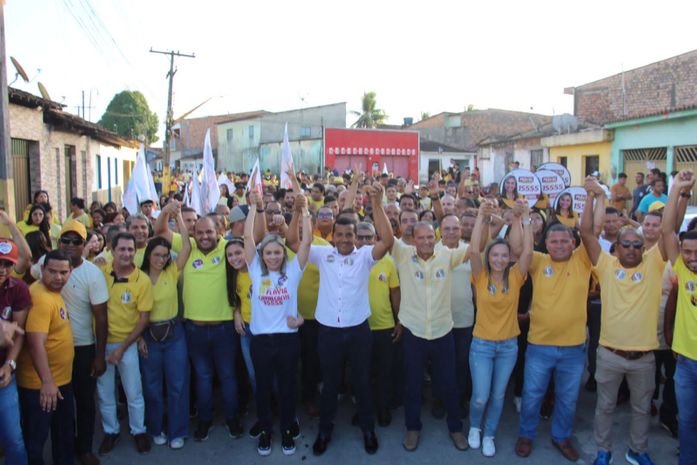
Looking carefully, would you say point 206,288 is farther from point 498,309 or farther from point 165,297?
point 498,309

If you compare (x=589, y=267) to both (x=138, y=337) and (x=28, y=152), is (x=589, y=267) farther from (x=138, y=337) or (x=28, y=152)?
(x=28, y=152)

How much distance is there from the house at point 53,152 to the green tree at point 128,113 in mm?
37080

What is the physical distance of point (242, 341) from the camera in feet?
16.6

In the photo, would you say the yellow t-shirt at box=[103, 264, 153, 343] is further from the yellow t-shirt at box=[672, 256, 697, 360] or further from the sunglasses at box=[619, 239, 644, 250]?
the yellow t-shirt at box=[672, 256, 697, 360]

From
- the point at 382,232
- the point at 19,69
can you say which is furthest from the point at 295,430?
the point at 19,69

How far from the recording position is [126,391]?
464cm

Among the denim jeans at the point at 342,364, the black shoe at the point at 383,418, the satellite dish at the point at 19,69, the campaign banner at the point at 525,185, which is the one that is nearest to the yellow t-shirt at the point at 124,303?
the denim jeans at the point at 342,364

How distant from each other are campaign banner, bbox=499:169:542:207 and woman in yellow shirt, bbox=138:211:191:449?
14.5ft

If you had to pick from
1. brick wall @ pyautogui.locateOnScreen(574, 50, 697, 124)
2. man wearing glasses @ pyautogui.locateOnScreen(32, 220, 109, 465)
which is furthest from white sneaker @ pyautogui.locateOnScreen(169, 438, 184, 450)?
brick wall @ pyautogui.locateOnScreen(574, 50, 697, 124)

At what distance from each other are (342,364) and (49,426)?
2.25 m

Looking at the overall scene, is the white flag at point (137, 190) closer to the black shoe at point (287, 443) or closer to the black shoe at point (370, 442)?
the black shoe at point (287, 443)

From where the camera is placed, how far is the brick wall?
78.3ft

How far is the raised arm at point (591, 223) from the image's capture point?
452cm

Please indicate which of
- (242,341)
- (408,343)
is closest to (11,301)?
(242,341)
